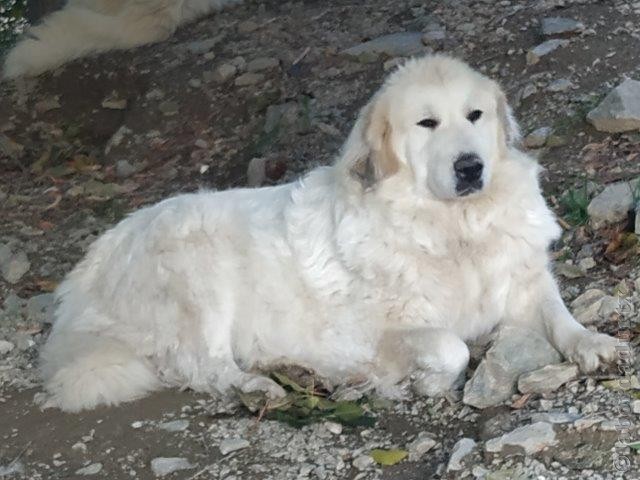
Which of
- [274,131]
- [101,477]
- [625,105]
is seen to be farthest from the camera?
[274,131]

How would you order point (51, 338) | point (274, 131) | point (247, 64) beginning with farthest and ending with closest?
1. point (247, 64)
2. point (274, 131)
3. point (51, 338)

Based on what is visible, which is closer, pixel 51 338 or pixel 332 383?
pixel 332 383

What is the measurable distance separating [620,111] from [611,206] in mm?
842

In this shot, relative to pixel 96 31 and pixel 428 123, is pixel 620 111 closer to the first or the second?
pixel 428 123

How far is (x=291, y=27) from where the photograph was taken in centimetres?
854

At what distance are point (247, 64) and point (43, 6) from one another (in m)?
2.67

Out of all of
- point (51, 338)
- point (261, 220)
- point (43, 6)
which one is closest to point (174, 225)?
point (261, 220)

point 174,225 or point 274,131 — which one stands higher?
point 174,225

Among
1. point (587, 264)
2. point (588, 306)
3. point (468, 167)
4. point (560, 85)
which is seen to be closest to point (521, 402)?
point (588, 306)

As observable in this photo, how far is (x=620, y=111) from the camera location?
6129 mm

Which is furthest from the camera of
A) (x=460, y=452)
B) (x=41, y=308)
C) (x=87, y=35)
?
(x=87, y=35)

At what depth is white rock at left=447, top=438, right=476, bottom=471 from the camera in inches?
148

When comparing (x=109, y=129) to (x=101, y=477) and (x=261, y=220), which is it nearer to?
(x=261, y=220)

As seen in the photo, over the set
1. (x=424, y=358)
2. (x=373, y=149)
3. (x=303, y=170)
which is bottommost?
(x=303, y=170)
